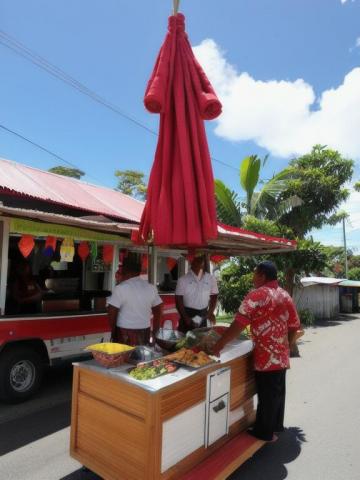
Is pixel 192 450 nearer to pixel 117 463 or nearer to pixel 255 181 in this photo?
pixel 117 463

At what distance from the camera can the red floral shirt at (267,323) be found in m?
3.39

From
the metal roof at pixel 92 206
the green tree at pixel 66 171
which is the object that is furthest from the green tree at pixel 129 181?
the metal roof at pixel 92 206

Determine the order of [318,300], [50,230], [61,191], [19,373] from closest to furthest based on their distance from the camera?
[19,373] → [50,230] → [61,191] → [318,300]

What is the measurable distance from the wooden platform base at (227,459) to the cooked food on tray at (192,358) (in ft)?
2.57

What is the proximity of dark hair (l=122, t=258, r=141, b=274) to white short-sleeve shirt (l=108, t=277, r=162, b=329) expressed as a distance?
10 cm

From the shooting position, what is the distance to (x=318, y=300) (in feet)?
59.7

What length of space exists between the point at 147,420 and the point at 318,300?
17.4 metres

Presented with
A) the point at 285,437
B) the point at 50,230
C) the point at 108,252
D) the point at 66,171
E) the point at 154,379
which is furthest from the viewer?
the point at 66,171

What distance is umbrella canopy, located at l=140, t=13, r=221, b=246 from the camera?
3014mm

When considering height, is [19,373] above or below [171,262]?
below

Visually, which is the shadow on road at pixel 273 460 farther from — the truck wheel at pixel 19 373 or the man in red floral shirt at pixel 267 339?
the truck wheel at pixel 19 373

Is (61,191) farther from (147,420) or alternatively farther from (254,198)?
(254,198)

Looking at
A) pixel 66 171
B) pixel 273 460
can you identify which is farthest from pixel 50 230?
pixel 66 171

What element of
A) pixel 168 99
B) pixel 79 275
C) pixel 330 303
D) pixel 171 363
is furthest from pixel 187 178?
pixel 330 303
